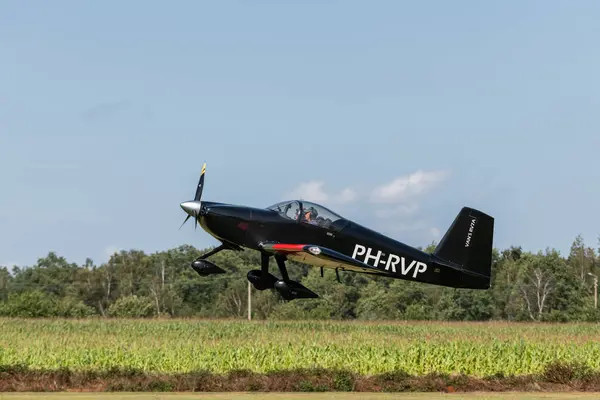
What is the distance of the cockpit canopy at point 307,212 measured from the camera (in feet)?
85.3

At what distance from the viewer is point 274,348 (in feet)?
82.4

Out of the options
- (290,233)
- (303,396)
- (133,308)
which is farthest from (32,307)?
(303,396)

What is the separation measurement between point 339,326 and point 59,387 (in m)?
20.0

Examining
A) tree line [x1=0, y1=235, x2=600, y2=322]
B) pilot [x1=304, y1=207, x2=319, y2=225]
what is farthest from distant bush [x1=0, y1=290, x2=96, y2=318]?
pilot [x1=304, y1=207, x2=319, y2=225]

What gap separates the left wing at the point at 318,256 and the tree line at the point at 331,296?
108 ft

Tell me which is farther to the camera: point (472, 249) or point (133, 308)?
point (133, 308)

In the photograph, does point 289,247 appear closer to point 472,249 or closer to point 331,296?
point 472,249

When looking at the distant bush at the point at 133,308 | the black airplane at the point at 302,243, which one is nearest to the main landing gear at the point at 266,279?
the black airplane at the point at 302,243

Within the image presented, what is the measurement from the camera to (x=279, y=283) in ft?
→ 82.8

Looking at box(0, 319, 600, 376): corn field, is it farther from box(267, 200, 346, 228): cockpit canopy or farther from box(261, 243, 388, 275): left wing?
box(267, 200, 346, 228): cockpit canopy

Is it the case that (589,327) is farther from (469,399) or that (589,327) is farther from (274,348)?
(469,399)

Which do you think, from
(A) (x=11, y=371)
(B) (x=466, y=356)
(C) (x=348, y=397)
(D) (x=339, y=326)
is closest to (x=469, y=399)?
(C) (x=348, y=397)

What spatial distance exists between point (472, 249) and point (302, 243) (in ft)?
17.5

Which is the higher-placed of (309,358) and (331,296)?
(331,296)
